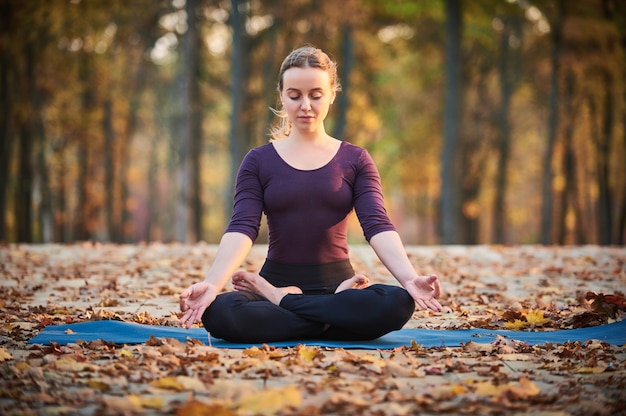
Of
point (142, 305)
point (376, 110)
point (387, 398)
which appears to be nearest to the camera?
point (387, 398)

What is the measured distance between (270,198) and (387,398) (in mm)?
1979

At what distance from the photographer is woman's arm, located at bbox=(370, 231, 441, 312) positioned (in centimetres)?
454

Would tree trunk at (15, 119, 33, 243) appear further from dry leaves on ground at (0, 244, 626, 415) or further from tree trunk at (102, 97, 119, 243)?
dry leaves on ground at (0, 244, 626, 415)

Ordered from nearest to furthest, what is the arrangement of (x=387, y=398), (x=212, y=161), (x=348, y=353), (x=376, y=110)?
(x=387, y=398) < (x=348, y=353) < (x=376, y=110) < (x=212, y=161)

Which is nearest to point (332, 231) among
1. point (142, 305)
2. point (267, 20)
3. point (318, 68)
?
point (318, 68)

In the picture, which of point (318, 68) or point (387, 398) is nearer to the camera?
point (387, 398)

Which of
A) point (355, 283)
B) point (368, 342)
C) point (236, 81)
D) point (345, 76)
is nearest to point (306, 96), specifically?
point (355, 283)

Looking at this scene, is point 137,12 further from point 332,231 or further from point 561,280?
point 332,231

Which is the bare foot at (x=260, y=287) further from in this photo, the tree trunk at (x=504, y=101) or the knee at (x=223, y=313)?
the tree trunk at (x=504, y=101)

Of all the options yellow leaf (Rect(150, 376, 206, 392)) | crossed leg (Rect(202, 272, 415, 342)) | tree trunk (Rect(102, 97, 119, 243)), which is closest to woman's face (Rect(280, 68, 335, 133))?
crossed leg (Rect(202, 272, 415, 342))

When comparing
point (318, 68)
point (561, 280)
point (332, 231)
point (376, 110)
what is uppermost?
point (376, 110)

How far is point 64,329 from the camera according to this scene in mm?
5121

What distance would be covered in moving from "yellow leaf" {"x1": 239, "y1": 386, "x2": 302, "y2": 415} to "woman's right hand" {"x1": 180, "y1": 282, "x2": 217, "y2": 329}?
4.11ft

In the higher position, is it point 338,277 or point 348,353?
point 338,277
